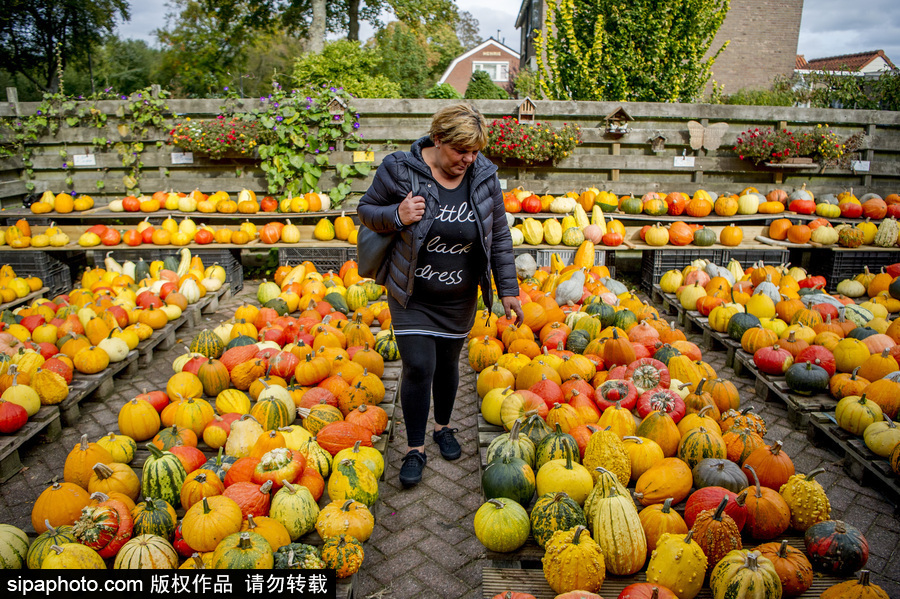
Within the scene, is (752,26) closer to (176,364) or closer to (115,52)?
(176,364)

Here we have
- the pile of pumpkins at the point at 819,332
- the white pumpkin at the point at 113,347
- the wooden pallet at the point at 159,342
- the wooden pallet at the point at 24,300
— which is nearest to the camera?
the pile of pumpkins at the point at 819,332

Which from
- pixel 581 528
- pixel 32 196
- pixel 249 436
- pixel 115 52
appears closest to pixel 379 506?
pixel 249 436

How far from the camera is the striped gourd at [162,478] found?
2.64 m

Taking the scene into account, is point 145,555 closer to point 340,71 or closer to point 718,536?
point 718,536

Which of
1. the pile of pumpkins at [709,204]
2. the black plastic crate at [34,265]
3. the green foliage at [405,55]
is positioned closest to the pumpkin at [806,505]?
the pile of pumpkins at [709,204]

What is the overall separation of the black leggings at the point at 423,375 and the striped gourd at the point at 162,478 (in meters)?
1.14

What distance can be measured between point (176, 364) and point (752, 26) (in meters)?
24.0

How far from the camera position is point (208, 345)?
4.34 metres

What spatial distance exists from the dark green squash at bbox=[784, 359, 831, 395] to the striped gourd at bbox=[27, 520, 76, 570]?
4.27 metres

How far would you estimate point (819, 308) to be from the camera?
4.87 meters

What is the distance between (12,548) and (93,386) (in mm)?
2099

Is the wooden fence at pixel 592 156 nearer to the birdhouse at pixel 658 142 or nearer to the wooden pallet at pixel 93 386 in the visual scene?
the birdhouse at pixel 658 142

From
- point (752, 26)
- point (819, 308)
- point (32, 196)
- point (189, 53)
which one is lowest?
point (819, 308)

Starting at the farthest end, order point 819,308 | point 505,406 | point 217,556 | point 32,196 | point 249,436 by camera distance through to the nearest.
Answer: point 32,196, point 819,308, point 505,406, point 249,436, point 217,556
